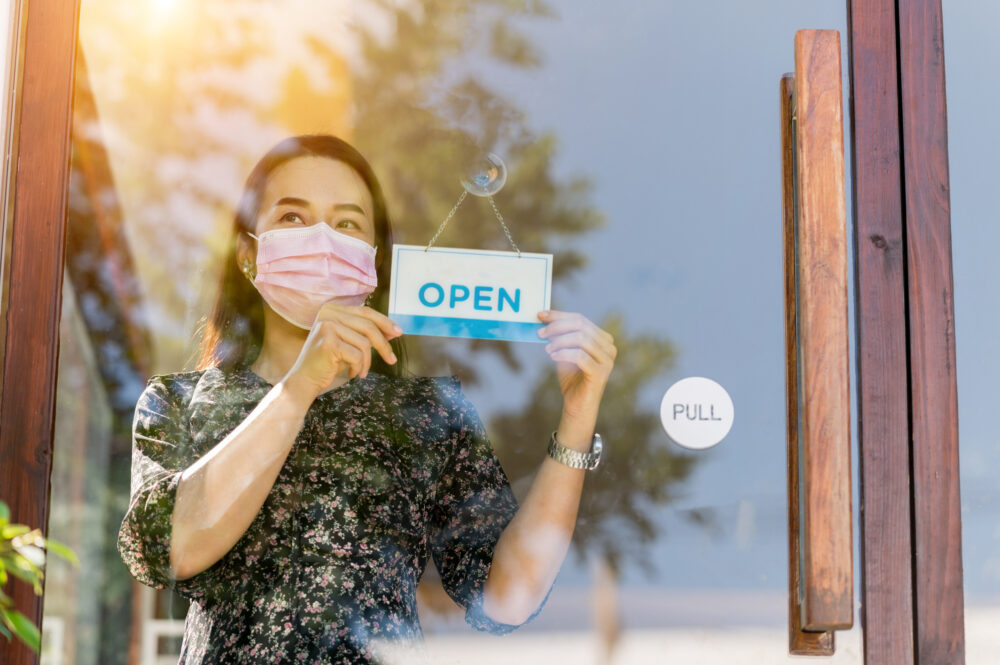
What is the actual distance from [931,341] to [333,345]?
1.02 meters

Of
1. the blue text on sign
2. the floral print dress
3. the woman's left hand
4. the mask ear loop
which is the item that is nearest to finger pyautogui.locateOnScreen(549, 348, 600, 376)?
the woman's left hand

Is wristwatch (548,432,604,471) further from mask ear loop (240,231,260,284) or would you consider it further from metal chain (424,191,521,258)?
mask ear loop (240,231,260,284)

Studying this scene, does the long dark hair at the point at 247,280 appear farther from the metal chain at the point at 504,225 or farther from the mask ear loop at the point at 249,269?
the metal chain at the point at 504,225

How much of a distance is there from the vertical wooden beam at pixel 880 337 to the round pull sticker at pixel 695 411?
30cm

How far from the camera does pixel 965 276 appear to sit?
6.63ft

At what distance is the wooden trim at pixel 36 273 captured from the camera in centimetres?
197

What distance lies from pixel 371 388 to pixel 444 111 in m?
0.60

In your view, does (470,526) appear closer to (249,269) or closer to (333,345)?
(333,345)

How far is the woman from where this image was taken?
183 cm

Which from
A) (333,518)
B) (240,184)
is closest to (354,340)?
(333,518)

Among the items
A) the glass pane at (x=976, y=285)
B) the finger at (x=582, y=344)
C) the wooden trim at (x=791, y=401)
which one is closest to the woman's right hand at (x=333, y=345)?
the finger at (x=582, y=344)

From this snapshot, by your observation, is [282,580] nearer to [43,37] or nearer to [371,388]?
[371,388]

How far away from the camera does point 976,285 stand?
2.03m

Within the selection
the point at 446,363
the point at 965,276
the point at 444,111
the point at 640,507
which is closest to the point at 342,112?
the point at 444,111
